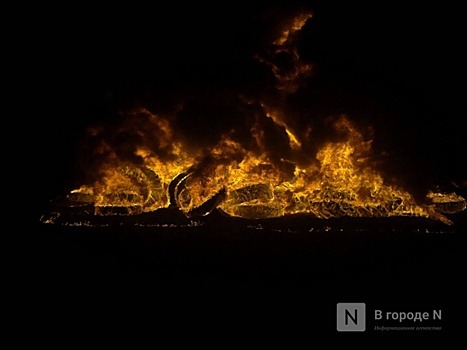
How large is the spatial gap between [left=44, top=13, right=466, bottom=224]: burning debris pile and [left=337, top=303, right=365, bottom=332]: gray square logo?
3.09ft

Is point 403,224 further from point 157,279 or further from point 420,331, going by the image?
point 157,279

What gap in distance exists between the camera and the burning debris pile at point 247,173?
5.12 meters

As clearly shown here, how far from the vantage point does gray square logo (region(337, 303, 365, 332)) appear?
4113mm

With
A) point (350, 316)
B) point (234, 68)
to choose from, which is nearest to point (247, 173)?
point (234, 68)

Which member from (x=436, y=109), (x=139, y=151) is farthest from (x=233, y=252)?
(x=436, y=109)

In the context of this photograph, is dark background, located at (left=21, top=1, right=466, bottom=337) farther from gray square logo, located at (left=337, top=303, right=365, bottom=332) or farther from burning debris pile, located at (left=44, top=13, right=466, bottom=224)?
gray square logo, located at (left=337, top=303, right=365, bottom=332)

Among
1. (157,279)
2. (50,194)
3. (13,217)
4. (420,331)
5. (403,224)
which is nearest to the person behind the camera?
(420,331)

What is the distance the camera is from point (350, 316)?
4.21 m

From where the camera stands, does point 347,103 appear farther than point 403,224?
Yes

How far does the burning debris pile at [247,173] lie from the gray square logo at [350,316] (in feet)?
3.09

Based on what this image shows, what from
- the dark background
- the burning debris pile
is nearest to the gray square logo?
the burning debris pile

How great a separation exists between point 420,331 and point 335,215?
126 cm

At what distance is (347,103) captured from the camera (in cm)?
580

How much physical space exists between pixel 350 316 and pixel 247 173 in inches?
64.9
